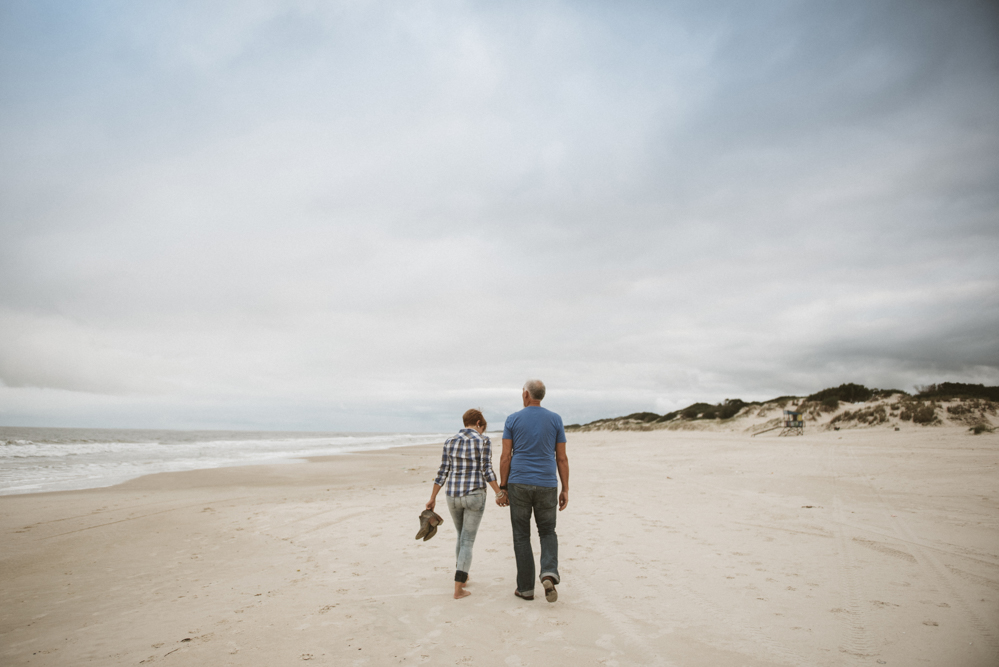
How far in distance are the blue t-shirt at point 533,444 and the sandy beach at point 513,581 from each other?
1252 mm

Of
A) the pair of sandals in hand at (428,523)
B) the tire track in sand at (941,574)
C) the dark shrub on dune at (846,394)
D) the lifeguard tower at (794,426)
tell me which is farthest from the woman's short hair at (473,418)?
the dark shrub on dune at (846,394)

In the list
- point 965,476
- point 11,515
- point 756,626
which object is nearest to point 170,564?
point 11,515

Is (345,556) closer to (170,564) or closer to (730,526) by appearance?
(170,564)

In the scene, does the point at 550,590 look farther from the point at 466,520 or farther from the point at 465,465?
the point at 465,465

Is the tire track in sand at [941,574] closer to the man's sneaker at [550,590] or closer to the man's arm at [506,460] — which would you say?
the man's sneaker at [550,590]

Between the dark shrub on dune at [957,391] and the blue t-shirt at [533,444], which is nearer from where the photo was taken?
the blue t-shirt at [533,444]

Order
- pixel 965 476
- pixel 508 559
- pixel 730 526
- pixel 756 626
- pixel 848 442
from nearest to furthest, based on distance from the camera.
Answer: pixel 756 626, pixel 508 559, pixel 730 526, pixel 965 476, pixel 848 442

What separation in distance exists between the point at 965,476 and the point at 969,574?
319 inches

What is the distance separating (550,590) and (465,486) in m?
1.30

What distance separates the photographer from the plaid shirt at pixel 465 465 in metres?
5.03

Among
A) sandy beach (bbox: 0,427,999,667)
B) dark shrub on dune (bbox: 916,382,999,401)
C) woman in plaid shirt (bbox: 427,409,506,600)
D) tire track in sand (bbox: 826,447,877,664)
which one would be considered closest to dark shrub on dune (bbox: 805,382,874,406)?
dark shrub on dune (bbox: 916,382,999,401)

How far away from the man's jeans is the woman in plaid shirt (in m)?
0.23

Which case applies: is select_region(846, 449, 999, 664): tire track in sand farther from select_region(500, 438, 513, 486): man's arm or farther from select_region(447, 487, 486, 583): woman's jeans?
select_region(447, 487, 486, 583): woman's jeans

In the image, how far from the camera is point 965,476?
11.1 meters
